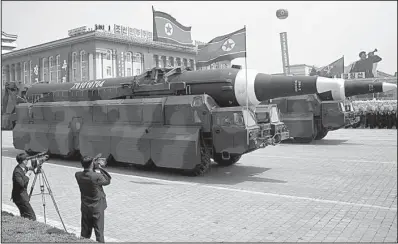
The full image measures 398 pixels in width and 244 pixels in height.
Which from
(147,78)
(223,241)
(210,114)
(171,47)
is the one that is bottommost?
(223,241)

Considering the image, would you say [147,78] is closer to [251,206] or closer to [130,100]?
[130,100]

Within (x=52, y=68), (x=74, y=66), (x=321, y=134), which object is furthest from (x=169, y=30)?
(x=321, y=134)

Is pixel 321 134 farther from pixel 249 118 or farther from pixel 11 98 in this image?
pixel 11 98

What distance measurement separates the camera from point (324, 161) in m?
10.8

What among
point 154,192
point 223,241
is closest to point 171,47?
point 154,192

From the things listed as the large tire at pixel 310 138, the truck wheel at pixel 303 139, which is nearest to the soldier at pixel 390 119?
the large tire at pixel 310 138

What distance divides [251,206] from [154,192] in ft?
6.82

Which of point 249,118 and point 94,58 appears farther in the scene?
point 94,58

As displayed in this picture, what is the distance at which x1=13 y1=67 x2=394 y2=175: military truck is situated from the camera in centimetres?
845

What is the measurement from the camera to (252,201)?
6.65m

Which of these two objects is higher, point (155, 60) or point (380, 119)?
→ point (155, 60)

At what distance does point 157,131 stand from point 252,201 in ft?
11.2

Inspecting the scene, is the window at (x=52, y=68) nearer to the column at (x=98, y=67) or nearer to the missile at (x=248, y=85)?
the column at (x=98, y=67)

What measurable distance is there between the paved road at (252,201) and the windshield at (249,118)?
125 cm
